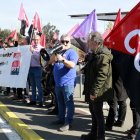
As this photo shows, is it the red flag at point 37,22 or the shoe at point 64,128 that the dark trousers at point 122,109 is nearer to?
the shoe at point 64,128

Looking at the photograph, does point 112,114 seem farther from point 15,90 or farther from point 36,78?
point 15,90

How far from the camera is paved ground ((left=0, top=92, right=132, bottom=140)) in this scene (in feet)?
23.3

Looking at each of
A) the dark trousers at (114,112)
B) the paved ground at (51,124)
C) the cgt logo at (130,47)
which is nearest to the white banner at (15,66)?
the paved ground at (51,124)

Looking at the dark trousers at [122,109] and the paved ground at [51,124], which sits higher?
the dark trousers at [122,109]

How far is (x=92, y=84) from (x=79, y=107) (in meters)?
4.33

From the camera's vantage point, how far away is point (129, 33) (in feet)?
16.3

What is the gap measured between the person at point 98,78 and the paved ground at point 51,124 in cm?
74

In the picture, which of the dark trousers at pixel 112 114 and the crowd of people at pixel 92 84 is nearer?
the crowd of people at pixel 92 84

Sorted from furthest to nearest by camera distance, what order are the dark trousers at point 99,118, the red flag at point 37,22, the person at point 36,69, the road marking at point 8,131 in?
the red flag at point 37,22, the person at point 36,69, the road marking at point 8,131, the dark trousers at point 99,118

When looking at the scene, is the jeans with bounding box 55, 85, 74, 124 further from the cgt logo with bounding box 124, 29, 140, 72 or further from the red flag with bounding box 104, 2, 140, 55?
the cgt logo with bounding box 124, 29, 140, 72

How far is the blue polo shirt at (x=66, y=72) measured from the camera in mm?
7465

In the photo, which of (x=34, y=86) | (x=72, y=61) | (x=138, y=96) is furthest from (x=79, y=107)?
(x=138, y=96)

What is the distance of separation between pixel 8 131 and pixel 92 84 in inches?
91.4

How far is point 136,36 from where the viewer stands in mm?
4891
